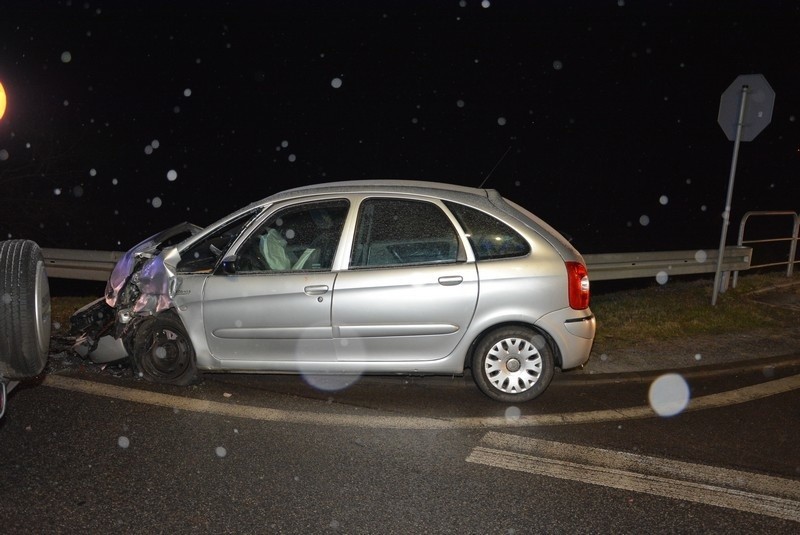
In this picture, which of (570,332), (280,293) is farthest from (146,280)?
(570,332)

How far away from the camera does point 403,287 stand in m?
4.95

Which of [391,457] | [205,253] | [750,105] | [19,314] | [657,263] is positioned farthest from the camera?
[657,263]

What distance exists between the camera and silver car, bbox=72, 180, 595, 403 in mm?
4969

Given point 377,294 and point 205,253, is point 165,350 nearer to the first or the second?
point 205,253

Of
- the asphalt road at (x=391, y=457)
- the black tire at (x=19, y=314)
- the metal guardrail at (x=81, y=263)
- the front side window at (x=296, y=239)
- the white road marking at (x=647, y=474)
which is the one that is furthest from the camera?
the metal guardrail at (x=81, y=263)

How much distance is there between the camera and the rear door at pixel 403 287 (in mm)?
4949

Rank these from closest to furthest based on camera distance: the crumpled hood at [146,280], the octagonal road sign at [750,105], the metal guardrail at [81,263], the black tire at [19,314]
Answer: the black tire at [19,314], the crumpled hood at [146,280], the octagonal road sign at [750,105], the metal guardrail at [81,263]

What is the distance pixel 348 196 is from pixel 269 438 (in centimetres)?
194

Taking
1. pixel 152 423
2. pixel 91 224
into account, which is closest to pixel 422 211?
pixel 152 423

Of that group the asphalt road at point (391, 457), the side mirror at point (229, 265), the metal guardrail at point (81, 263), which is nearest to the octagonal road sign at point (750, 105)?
the asphalt road at point (391, 457)

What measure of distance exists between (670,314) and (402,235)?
4.42 m

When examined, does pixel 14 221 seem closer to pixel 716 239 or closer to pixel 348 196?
pixel 348 196

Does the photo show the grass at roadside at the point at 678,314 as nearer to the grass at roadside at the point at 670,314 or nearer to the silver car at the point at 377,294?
the grass at roadside at the point at 670,314

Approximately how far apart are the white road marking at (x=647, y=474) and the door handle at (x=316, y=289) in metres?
1.61
